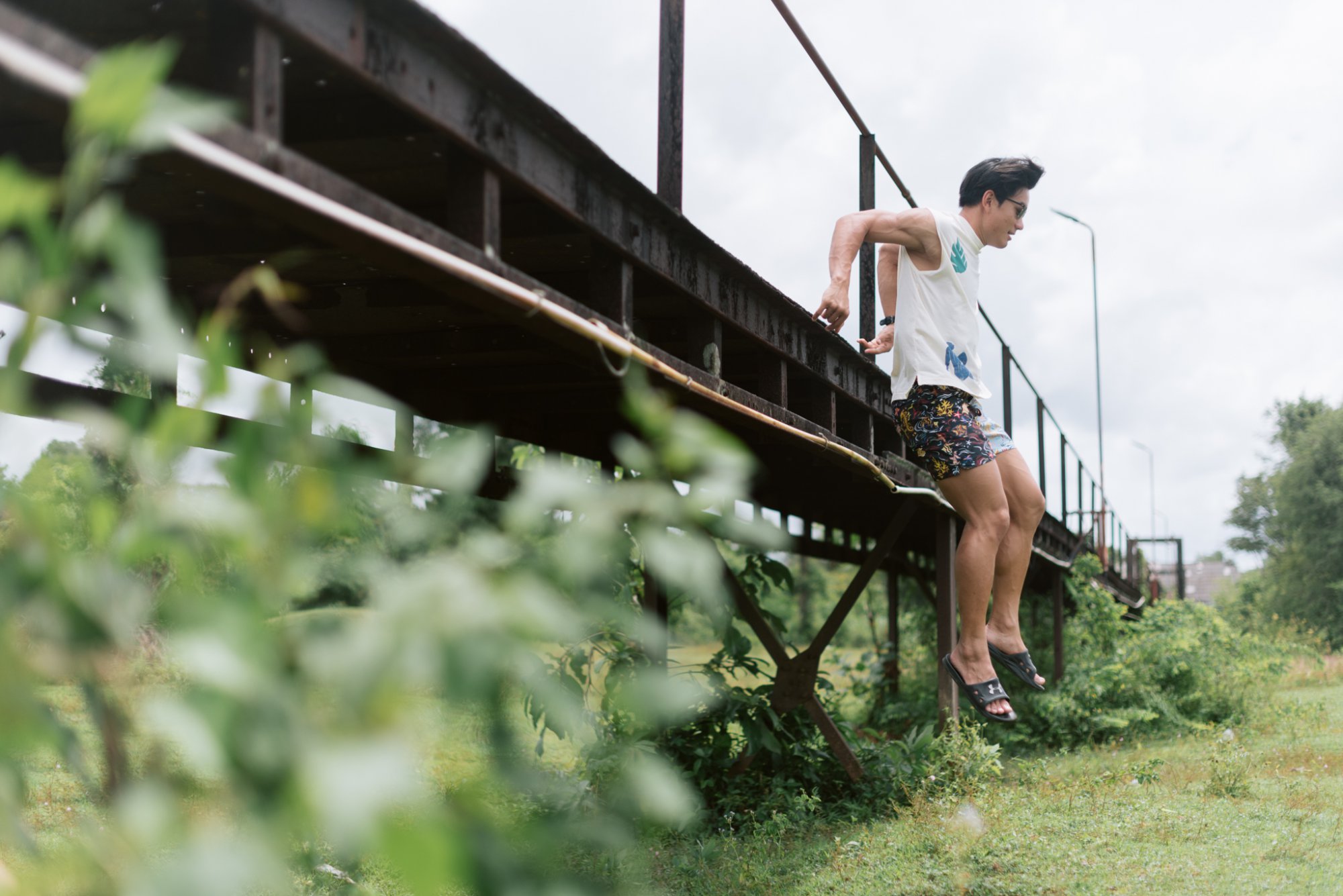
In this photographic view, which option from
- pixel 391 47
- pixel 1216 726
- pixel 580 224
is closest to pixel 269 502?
pixel 391 47

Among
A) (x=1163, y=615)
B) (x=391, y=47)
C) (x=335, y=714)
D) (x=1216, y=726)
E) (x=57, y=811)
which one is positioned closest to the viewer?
(x=335, y=714)

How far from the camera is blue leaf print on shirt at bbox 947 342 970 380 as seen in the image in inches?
173

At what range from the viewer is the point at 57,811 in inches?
266

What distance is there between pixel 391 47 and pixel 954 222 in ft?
9.46

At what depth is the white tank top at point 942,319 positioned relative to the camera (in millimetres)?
4391

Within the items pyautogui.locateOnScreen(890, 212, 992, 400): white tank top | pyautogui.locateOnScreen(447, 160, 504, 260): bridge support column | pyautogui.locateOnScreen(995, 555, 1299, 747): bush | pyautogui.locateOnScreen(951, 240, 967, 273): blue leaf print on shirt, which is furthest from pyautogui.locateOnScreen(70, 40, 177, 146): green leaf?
pyautogui.locateOnScreen(995, 555, 1299, 747): bush

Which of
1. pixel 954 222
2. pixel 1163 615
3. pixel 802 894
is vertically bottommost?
pixel 802 894

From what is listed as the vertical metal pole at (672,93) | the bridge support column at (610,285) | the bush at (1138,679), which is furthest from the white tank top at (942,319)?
the bush at (1138,679)

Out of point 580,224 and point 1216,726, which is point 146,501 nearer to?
point 580,224

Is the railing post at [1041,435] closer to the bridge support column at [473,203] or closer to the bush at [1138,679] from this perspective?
the bush at [1138,679]

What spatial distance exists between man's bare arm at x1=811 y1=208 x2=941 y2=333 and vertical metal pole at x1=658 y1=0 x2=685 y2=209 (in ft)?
2.84

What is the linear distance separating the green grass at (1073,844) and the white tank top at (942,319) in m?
2.23

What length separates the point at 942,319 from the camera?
4.43 meters

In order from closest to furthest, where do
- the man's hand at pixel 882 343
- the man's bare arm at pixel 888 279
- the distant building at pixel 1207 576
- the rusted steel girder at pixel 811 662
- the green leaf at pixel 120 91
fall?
the green leaf at pixel 120 91 < the man's bare arm at pixel 888 279 < the man's hand at pixel 882 343 < the rusted steel girder at pixel 811 662 < the distant building at pixel 1207 576
